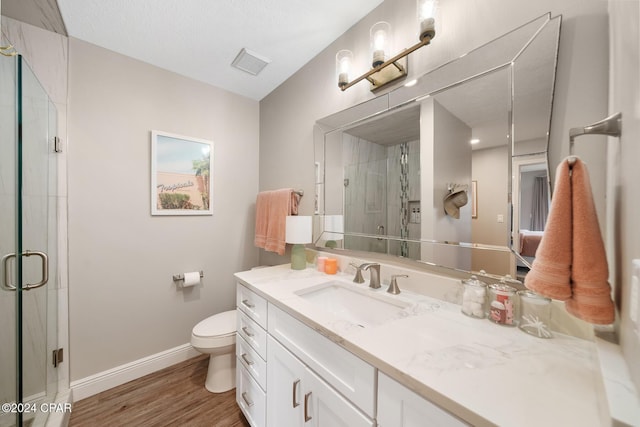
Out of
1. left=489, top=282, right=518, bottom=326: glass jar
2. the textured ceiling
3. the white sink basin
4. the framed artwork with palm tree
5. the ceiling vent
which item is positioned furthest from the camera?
the framed artwork with palm tree

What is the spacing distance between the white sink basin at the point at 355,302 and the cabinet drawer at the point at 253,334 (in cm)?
28

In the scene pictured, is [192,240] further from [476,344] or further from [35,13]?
[476,344]

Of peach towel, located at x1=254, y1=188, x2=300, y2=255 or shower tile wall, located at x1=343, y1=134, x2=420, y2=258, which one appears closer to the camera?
shower tile wall, located at x1=343, y1=134, x2=420, y2=258

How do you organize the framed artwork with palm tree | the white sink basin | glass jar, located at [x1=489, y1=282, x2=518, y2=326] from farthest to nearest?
the framed artwork with palm tree → the white sink basin → glass jar, located at [x1=489, y1=282, x2=518, y2=326]

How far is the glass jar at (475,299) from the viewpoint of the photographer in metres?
0.85

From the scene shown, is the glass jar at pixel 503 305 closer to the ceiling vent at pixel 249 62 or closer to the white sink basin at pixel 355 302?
the white sink basin at pixel 355 302

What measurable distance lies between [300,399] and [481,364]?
68 centimetres

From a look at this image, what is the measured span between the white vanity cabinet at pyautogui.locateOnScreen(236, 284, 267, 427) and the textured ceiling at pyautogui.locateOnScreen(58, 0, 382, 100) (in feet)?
5.32

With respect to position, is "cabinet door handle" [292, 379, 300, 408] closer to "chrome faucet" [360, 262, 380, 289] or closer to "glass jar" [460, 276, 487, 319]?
"chrome faucet" [360, 262, 380, 289]

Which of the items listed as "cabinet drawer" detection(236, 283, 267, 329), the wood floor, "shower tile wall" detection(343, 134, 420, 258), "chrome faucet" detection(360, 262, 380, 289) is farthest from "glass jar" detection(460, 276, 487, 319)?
the wood floor

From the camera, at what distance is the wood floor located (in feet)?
4.53

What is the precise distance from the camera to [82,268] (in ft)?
5.12

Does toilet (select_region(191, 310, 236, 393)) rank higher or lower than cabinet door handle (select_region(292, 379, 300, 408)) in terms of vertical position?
lower

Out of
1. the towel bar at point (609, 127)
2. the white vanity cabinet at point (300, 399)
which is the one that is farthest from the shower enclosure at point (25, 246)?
the towel bar at point (609, 127)
